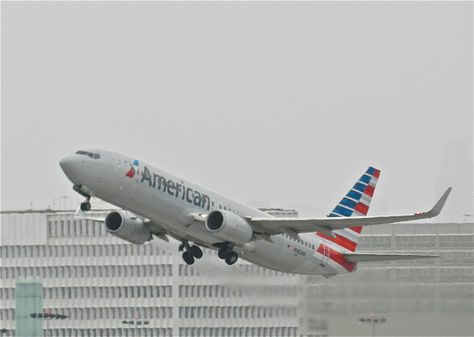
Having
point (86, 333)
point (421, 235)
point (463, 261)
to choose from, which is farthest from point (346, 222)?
point (86, 333)

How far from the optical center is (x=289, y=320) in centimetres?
6350

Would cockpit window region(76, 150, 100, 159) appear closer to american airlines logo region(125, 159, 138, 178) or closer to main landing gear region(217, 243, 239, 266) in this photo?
american airlines logo region(125, 159, 138, 178)

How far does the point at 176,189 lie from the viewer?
50.6 metres

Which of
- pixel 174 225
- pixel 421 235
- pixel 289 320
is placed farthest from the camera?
pixel 421 235

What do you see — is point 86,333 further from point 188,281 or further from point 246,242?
point 246,242

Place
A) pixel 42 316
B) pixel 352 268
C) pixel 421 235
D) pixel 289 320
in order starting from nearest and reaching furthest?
pixel 352 268, pixel 289 320, pixel 421 235, pixel 42 316

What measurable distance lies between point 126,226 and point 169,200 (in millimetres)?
4490

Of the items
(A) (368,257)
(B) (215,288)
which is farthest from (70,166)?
(B) (215,288)

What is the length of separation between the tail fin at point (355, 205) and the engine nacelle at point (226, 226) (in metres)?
7.28

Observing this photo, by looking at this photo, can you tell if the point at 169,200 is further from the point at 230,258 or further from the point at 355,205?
the point at 355,205

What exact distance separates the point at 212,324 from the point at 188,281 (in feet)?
12.9

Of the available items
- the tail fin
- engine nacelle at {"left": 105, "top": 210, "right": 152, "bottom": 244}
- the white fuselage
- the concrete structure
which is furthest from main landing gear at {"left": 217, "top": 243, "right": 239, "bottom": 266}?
the concrete structure

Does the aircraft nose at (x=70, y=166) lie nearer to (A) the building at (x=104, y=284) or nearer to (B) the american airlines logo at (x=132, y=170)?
(B) the american airlines logo at (x=132, y=170)

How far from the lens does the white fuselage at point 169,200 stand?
161ft
